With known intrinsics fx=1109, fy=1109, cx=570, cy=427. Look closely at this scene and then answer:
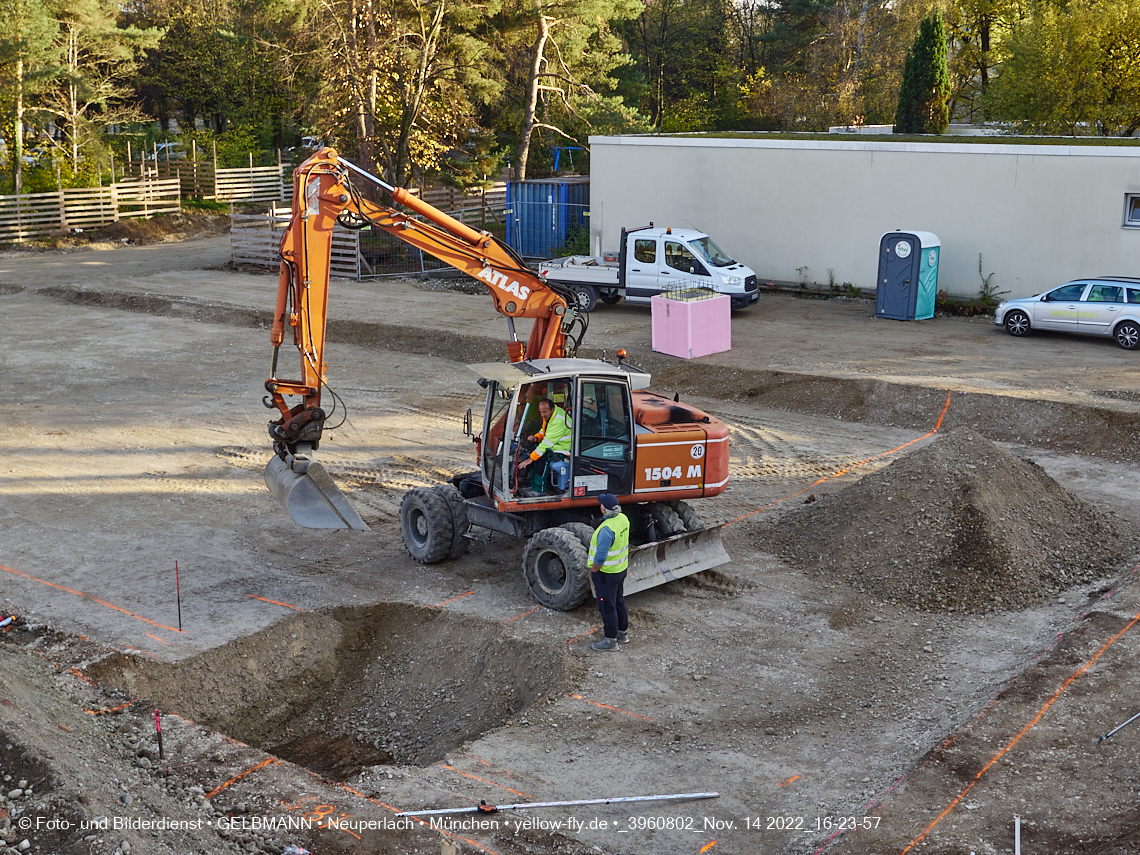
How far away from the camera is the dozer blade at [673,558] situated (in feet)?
36.4

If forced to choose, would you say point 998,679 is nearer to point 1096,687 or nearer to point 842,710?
point 1096,687

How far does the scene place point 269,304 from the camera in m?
27.1

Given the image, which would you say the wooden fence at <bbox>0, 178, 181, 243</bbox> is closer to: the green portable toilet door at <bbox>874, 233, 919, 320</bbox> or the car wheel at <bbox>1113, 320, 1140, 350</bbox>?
the green portable toilet door at <bbox>874, 233, 919, 320</bbox>

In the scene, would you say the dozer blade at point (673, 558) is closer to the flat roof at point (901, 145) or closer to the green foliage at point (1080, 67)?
the flat roof at point (901, 145)

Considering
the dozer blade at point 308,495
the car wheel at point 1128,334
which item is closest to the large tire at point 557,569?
the dozer blade at point 308,495

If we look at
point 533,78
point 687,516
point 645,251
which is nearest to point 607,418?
point 687,516

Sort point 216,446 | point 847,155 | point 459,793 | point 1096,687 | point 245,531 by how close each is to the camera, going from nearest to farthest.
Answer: point 459,793, point 1096,687, point 245,531, point 216,446, point 847,155

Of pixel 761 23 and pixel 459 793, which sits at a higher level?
pixel 761 23

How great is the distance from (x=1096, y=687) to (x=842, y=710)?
2.08 metres

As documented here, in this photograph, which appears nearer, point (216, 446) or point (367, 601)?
point (367, 601)

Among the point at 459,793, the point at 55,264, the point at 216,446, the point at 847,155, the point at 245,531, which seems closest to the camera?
the point at 459,793

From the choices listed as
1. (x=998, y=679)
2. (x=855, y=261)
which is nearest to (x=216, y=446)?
(x=998, y=679)

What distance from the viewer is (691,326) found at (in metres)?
21.0

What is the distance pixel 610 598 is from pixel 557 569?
41.0 inches
